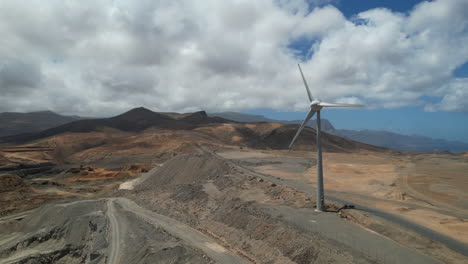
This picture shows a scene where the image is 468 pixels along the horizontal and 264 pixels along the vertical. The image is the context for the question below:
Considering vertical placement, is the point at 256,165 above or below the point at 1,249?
above

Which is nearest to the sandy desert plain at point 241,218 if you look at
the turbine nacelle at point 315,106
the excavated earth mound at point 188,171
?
the excavated earth mound at point 188,171

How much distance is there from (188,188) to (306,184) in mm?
19062

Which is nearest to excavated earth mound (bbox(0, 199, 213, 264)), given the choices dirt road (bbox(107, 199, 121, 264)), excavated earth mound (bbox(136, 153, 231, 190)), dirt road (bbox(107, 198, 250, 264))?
dirt road (bbox(107, 199, 121, 264))

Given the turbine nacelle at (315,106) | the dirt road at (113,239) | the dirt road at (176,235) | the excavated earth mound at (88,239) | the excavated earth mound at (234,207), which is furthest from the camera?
the dirt road at (113,239)

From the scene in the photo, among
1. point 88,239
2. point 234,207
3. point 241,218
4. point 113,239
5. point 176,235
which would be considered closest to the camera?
point 176,235

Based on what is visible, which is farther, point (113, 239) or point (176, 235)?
point (113, 239)

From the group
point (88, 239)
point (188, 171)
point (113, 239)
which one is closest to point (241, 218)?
point (113, 239)

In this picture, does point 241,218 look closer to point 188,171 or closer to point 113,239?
point 113,239

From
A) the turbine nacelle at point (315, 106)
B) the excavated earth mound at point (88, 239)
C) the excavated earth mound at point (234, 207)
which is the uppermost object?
the turbine nacelle at point (315, 106)

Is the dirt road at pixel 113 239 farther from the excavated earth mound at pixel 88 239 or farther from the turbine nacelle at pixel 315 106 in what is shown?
the turbine nacelle at pixel 315 106

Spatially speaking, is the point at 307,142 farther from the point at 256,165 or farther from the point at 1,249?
the point at 1,249

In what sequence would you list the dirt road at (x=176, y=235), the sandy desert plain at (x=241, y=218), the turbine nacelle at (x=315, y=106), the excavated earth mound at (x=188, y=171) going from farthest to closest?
the excavated earth mound at (x=188, y=171)
the turbine nacelle at (x=315, y=106)
the dirt road at (x=176, y=235)
the sandy desert plain at (x=241, y=218)

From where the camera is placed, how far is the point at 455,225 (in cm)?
2500

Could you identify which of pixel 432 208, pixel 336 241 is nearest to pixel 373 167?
pixel 432 208
